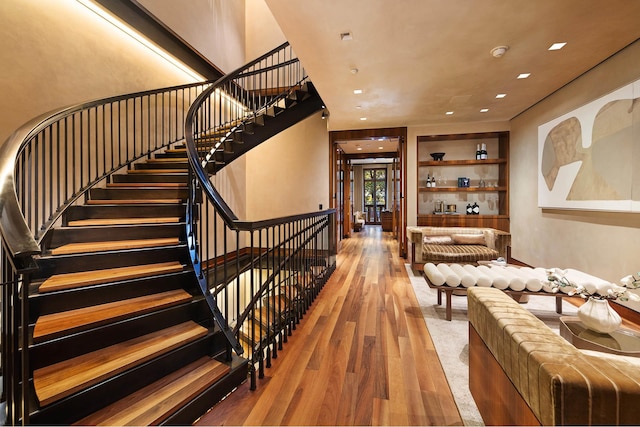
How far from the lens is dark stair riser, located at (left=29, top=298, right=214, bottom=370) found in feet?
4.88

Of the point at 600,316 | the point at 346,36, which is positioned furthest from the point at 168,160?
the point at 600,316

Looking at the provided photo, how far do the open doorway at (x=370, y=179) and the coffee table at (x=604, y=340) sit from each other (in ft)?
13.3

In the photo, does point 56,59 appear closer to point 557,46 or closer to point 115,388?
point 115,388

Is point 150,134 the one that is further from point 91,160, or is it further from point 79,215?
point 79,215

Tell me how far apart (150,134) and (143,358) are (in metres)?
3.47

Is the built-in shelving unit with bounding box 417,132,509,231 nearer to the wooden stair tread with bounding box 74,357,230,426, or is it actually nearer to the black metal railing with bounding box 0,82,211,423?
the black metal railing with bounding box 0,82,211,423

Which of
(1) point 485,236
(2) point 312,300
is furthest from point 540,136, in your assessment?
(2) point 312,300

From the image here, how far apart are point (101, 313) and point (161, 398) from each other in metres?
0.70

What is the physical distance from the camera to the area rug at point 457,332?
1690 millimetres

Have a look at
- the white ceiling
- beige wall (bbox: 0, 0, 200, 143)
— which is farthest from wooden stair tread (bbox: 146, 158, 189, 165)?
the white ceiling

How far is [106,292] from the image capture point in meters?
1.93

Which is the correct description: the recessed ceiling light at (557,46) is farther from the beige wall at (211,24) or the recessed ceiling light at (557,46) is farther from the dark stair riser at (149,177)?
the beige wall at (211,24)

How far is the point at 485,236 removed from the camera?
481cm

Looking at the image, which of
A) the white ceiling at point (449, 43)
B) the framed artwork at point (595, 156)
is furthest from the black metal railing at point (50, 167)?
the framed artwork at point (595, 156)
